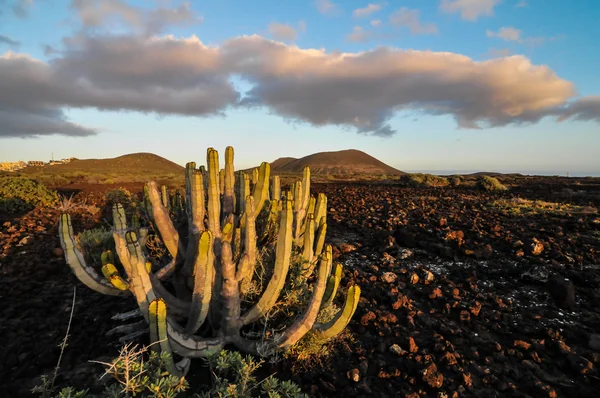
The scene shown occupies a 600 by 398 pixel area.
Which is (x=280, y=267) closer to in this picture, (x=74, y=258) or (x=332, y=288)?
(x=332, y=288)

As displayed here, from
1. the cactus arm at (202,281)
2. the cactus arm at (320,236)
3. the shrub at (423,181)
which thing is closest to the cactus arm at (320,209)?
the cactus arm at (320,236)

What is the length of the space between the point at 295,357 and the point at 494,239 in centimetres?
604

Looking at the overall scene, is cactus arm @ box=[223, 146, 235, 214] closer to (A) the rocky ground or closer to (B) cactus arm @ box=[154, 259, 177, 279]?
(B) cactus arm @ box=[154, 259, 177, 279]

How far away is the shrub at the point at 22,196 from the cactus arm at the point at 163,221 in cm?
1288

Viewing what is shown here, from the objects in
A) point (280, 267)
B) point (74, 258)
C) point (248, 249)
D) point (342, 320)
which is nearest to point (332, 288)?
point (342, 320)

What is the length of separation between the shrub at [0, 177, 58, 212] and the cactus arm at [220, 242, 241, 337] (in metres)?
13.8

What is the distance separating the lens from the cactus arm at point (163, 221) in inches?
153

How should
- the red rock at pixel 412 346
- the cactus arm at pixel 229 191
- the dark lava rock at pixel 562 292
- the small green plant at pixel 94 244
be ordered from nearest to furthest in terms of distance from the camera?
the red rock at pixel 412 346
the cactus arm at pixel 229 191
the dark lava rock at pixel 562 292
the small green plant at pixel 94 244

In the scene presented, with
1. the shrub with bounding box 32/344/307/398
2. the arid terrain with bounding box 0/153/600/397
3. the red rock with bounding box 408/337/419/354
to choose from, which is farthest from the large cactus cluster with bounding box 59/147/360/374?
the red rock with bounding box 408/337/419/354

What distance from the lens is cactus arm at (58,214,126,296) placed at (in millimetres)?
3604

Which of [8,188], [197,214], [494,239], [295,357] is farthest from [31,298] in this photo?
[8,188]

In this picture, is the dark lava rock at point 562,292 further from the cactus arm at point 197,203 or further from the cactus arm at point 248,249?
the cactus arm at point 197,203

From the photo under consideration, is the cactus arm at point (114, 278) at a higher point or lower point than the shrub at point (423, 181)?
lower

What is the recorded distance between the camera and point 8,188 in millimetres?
14602
